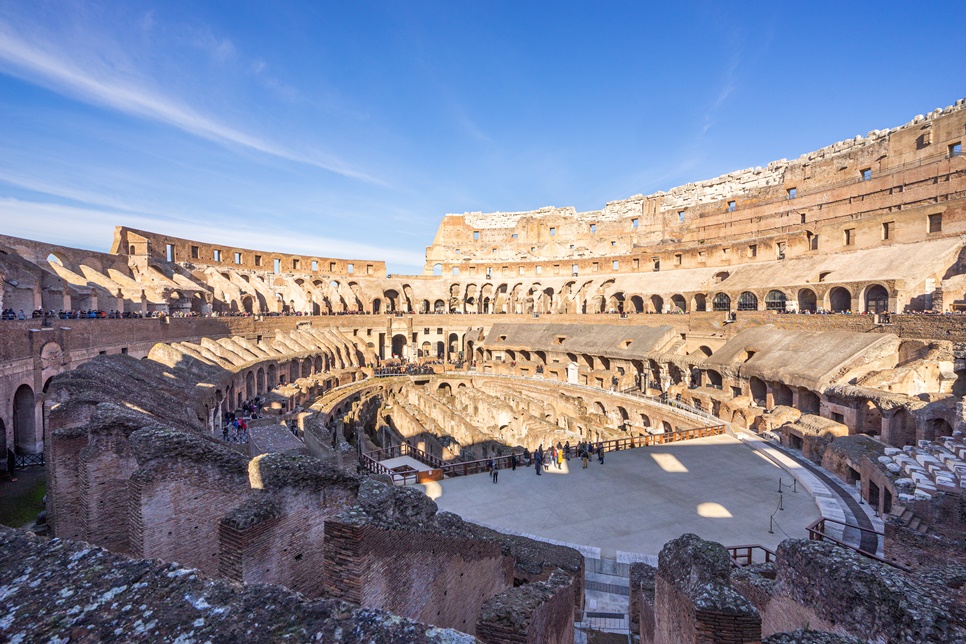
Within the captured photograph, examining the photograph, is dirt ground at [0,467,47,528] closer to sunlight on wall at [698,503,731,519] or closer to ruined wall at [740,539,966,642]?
ruined wall at [740,539,966,642]

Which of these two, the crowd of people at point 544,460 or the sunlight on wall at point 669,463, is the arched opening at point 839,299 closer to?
the sunlight on wall at point 669,463

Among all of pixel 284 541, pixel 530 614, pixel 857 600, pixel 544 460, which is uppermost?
pixel 284 541

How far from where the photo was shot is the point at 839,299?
94.3 feet

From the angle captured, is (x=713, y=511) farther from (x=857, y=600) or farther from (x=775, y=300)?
(x=775, y=300)

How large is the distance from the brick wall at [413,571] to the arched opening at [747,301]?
30.5m

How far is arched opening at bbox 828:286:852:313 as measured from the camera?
28108 millimetres

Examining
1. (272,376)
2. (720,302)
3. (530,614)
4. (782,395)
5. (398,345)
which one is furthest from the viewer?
(398,345)

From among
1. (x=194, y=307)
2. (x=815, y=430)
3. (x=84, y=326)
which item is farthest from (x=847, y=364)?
(x=194, y=307)

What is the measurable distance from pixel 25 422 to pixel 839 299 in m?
40.2

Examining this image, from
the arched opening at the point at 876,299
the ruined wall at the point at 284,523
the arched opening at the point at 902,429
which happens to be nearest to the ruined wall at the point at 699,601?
the ruined wall at the point at 284,523

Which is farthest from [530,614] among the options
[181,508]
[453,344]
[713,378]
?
[453,344]

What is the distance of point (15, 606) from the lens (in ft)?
6.70

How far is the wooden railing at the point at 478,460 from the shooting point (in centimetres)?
1495

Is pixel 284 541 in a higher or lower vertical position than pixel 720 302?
lower
